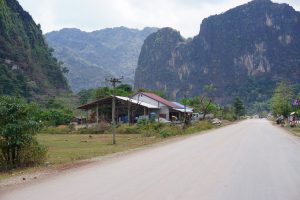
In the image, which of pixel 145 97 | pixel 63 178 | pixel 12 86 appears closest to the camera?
pixel 63 178

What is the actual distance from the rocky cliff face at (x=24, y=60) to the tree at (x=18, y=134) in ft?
230

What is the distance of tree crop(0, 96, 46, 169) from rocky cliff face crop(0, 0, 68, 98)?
7006cm

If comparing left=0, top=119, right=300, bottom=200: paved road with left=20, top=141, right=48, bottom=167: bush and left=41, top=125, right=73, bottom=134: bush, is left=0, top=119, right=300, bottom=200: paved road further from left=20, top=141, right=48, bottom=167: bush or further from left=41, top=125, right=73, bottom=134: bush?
left=41, top=125, right=73, bottom=134: bush

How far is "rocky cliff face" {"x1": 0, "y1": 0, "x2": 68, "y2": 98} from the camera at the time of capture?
3551 inches

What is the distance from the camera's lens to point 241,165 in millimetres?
13688

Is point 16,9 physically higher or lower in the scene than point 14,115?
higher

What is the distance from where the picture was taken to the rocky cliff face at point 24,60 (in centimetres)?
9019

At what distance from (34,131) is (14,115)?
3.00 ft

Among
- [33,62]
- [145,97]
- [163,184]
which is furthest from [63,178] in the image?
[33,62]

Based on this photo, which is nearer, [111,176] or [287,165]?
[111,176]

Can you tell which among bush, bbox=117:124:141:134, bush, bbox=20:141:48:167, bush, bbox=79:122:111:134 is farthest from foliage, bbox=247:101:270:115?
bush, bbox=20:141:48:167

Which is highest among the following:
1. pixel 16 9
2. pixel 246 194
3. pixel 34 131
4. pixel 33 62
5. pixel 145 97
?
pixel 16 9

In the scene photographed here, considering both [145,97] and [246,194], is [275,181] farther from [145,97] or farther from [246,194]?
[145,97]

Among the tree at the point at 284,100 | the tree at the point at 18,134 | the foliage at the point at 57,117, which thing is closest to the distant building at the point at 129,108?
the foliage at the point at 57,117
